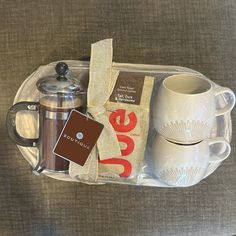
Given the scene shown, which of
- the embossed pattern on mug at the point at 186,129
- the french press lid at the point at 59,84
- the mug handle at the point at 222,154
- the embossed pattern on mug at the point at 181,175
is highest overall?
the french press lid at the point at 59,84

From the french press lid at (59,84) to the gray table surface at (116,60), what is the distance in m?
0.10

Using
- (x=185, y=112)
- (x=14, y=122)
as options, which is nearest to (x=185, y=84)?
(x=185, y=112)

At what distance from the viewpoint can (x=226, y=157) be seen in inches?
33.3

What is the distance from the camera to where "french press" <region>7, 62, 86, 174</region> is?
0.79 metres

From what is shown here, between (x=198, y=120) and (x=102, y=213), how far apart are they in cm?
32

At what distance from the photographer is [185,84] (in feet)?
2.65

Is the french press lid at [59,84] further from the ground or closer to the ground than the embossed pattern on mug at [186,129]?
further from the ground

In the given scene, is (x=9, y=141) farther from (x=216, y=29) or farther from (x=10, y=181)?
(x=216, y=29)

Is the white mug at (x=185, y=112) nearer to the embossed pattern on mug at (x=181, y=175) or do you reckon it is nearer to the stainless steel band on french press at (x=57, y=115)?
the embossed pattern on mug at (x=181, y=175)

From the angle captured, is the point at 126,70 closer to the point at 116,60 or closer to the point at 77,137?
the point at 116,60

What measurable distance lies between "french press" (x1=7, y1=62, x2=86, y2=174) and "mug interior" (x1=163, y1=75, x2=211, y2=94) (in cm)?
17

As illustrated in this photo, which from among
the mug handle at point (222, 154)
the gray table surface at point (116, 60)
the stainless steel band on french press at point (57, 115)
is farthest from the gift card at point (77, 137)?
the mug handle at point (222, 154)

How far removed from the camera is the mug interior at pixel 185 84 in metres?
0.80

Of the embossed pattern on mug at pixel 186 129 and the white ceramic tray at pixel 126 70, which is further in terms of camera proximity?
the white ceramic tray at pixel 126 70
